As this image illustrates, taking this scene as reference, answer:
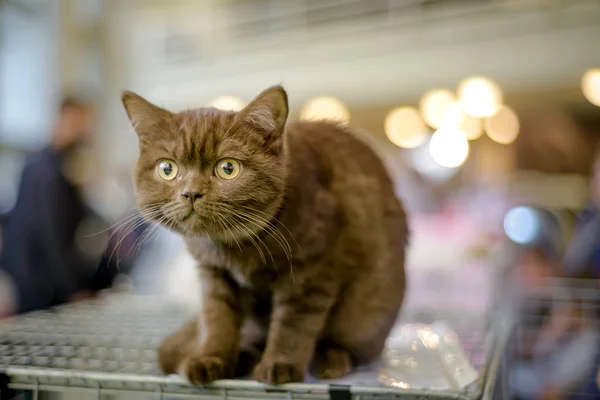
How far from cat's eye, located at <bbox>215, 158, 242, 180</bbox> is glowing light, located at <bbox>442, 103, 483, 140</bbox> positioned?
2872mm

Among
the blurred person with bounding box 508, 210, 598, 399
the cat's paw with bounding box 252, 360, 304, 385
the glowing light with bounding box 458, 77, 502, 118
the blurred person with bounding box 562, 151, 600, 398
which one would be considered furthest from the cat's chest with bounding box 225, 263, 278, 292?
the glowing light with bounding box 458, 77, 502, 118

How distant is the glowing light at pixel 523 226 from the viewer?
7.20ft

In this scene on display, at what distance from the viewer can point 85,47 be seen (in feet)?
12.0

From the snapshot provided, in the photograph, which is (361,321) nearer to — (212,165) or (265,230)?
(265,230)

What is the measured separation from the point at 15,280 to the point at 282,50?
3002 mm

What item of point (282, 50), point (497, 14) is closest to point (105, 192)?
point (282, 50)

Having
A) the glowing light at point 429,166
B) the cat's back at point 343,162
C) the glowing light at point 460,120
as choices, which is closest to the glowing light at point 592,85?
the glowing light at point 460,120

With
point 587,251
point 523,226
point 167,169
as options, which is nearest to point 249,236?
point 167,169

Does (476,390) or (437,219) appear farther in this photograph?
(437,219)

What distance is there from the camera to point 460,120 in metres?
3.43

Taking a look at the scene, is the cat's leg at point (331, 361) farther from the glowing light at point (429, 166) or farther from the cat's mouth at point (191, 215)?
the glowing light at point (429, 166)

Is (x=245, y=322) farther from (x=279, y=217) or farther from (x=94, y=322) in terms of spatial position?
(x=94, y=322)

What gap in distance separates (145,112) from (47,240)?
78cm

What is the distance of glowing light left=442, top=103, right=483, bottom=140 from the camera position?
3.38m
